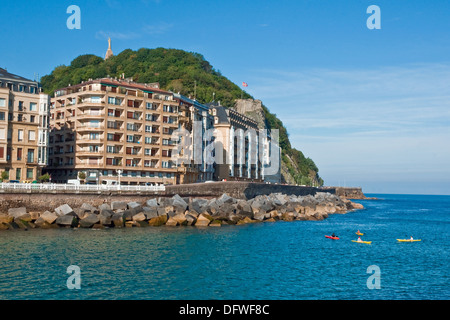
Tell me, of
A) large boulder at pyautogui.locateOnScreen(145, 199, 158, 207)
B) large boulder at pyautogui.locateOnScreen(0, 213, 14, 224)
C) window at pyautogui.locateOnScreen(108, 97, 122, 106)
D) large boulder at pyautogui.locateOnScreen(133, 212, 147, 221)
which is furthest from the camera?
window at pyautogui.locateOnScreen(108, 97, 122, 106)

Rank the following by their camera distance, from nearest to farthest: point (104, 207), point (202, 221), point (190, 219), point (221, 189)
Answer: point (104, 207) < point (190, 219) < point (202, 221) < point (221, 189)

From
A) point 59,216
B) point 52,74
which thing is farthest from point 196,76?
point 59,216

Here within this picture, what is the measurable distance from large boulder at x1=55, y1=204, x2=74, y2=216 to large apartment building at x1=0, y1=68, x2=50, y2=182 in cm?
2010

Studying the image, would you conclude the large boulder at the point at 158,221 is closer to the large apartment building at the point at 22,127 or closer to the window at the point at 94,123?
the large apartment building at the point at 22,127

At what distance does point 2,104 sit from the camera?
7662cm

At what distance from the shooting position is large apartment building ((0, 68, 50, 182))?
252 feet

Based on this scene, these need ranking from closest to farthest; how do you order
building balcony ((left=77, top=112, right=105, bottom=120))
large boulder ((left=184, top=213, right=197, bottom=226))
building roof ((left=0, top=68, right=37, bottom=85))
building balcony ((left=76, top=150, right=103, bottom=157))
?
large boulder ((left=184, top=213, right=197, bottom=226))
building roof ((left=0, top=68, right=37, bottom=85))
building balcony ((left=76, top=150, right=103, bottom=157))
building balcony ((left=77, top=112, right=105, bottom=120))

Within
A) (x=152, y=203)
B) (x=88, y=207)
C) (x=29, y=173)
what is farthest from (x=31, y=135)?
(x=152, y=203)

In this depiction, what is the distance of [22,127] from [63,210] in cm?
2501

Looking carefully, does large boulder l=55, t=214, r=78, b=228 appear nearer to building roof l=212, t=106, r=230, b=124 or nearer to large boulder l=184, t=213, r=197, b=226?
large boulder l=184, t=213, r=197, b=226

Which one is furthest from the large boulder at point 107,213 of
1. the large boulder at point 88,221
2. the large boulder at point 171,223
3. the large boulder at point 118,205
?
the large boulder at point 171,223

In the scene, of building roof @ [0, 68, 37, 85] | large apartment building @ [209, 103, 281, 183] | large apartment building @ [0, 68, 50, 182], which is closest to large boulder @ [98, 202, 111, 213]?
large apartment building @ [0, 68, 50, 182]

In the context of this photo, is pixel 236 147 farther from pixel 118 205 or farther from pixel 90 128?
pixel 118 205

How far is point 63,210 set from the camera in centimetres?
6156
